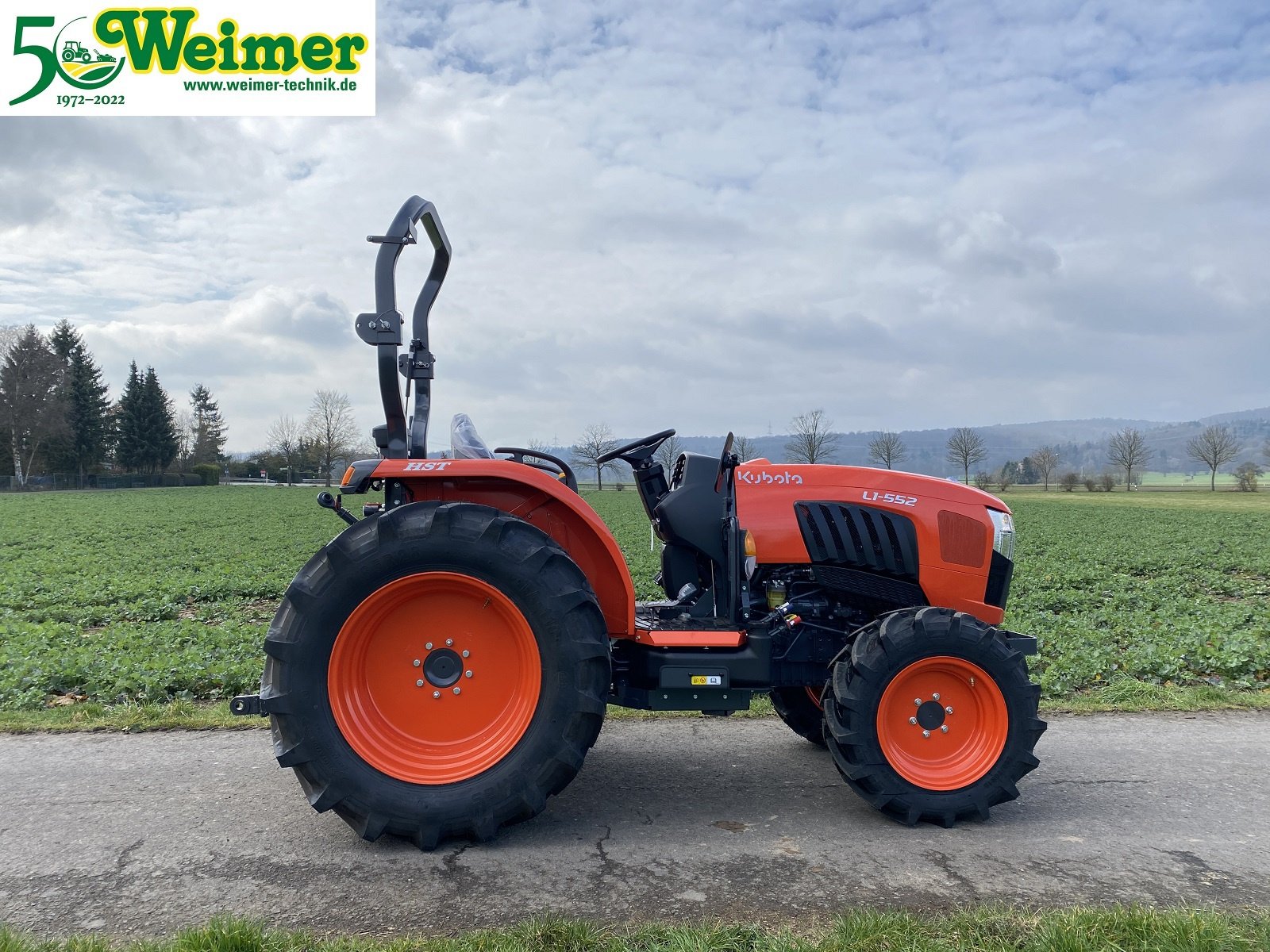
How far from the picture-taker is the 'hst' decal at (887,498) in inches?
182

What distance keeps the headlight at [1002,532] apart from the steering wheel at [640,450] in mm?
1781

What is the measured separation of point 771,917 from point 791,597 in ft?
5.78

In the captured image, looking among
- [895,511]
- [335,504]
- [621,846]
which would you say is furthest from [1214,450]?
[335,504]

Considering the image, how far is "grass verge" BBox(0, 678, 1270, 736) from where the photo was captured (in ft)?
18.0

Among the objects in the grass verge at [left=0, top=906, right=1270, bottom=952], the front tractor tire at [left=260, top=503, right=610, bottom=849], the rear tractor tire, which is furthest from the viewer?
the rear tractor tire

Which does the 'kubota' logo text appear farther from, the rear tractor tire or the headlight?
the rear tractor tire

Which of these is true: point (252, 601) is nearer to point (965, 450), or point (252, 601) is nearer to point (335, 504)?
point (335, 504)

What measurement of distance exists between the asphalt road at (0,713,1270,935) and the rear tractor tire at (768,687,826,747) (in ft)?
0.49

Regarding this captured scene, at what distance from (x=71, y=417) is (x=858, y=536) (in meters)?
68.8

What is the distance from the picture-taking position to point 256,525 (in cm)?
2689

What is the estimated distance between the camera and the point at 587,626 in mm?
3908

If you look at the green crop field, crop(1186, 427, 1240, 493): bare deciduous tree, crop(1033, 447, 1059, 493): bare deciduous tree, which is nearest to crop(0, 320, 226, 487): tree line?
the green crop field

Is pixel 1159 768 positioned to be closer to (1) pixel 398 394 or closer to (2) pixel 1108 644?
(2) pixel 1108 644

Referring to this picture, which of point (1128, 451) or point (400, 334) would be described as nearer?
point (400, 334)
